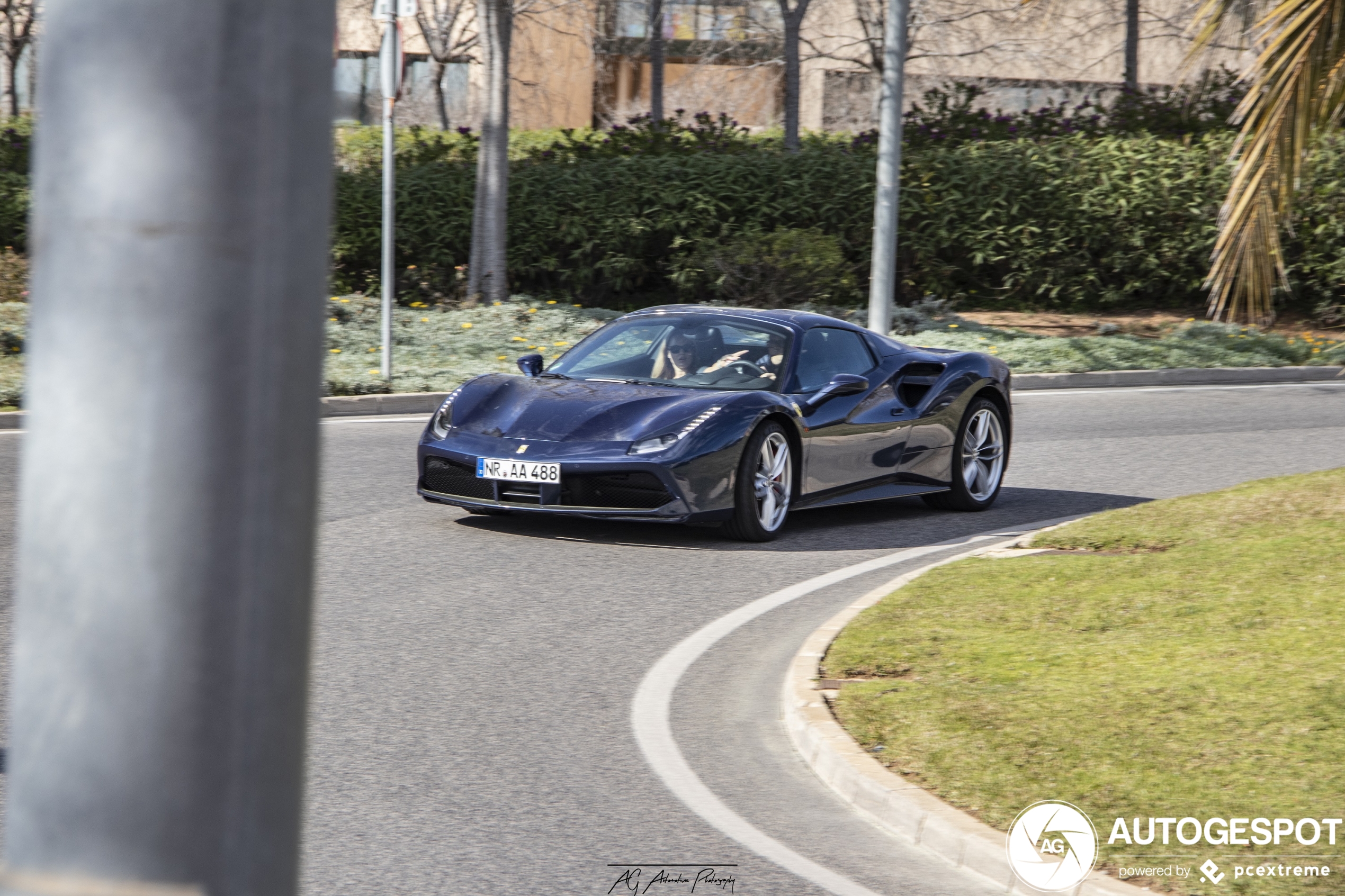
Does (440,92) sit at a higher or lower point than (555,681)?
higher

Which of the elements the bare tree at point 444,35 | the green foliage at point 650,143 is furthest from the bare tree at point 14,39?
the green foliage at point 650,143

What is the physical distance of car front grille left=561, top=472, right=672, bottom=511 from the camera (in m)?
8.58

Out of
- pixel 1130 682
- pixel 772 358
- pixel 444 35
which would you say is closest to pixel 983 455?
pixel 772 358

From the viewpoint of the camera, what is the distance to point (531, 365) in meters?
9.75

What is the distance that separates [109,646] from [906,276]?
22.4 metres

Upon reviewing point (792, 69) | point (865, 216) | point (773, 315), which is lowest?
point (773, 315)

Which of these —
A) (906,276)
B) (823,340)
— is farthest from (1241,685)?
(906,276)

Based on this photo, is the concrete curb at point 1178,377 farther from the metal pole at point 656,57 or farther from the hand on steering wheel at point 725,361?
the metal pole at point 656,57

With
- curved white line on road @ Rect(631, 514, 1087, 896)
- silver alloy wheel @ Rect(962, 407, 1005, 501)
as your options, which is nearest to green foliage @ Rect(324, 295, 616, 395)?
silver alloy wheel @ Rect(962, 407, 1005, 501)

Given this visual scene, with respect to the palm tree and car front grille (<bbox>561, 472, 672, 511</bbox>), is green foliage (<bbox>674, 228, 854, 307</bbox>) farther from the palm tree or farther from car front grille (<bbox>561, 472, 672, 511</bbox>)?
car front grille (<bbox>561, 472, 672, 511</bbox>)

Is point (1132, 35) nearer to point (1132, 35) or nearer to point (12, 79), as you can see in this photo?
point (1132, 35)

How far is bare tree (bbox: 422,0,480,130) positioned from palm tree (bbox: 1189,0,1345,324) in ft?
78.8

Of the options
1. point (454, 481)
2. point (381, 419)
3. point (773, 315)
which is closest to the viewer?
point (454, 481)

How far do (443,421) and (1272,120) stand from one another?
4.76 metres
